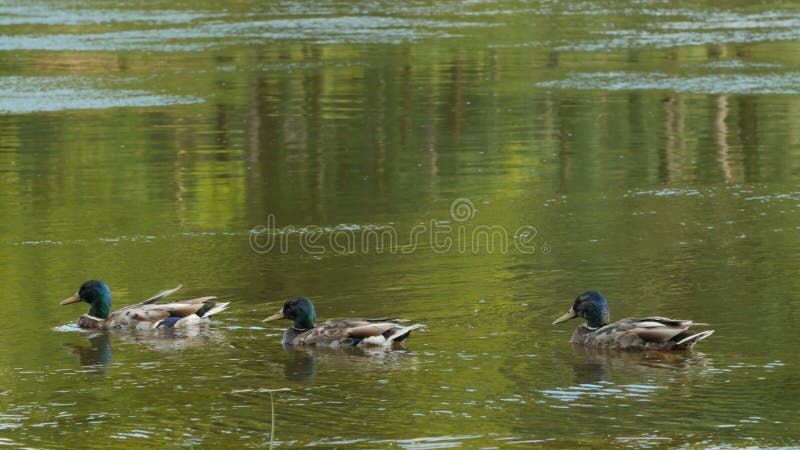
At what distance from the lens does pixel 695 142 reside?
23609 mm

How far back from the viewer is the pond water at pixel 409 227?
10547mm

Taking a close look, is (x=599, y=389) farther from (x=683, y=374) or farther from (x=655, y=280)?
(x=655, y=280)

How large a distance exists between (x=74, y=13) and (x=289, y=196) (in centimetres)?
2619

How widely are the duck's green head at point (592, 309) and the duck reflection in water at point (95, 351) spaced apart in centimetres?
351

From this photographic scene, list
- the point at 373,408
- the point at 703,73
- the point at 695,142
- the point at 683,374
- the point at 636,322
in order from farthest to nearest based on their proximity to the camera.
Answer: the point at 703,73
the point at 695,142
the point at 636,322
the point at 683,374
the point at 373,408

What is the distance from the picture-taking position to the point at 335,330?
12602 mm

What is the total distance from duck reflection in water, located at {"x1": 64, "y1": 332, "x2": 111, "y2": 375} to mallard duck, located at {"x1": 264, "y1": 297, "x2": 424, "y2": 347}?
1.28 m

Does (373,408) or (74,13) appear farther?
(74,13)

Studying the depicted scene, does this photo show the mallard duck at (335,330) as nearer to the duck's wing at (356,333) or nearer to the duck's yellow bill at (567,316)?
the duck's wing at (356,333)

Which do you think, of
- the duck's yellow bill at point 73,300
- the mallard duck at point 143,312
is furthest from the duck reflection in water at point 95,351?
the duck's yellow bill at point 73,300

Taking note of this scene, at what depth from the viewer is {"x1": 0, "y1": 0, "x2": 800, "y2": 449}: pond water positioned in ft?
34.6

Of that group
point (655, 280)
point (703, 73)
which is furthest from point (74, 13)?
point (655, 280)

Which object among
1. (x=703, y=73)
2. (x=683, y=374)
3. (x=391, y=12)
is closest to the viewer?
(x=683, y=374)

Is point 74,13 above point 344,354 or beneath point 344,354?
above
